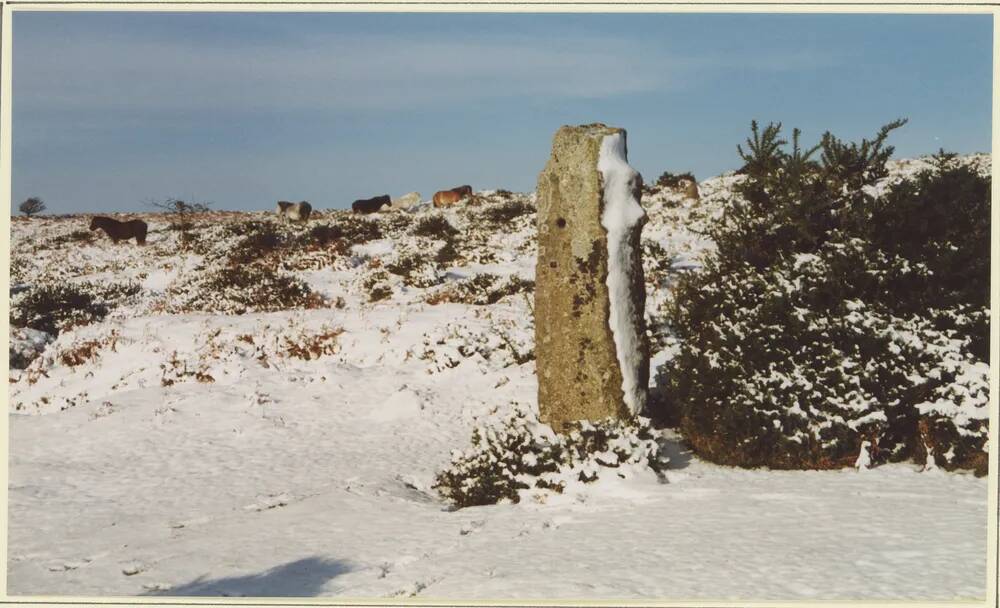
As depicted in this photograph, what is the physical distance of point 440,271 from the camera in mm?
20734

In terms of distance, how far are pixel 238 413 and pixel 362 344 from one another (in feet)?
10.5

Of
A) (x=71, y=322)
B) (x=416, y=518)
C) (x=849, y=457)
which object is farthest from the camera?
(x=71, y=322)

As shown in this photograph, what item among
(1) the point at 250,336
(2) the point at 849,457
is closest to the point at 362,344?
(1) the point at 250,336

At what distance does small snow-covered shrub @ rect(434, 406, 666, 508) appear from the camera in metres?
7.40

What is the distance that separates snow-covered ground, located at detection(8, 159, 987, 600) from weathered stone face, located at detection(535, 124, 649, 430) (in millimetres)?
994

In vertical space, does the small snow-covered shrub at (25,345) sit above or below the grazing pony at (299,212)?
below

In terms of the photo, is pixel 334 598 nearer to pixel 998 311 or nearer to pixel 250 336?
pixel 998 311

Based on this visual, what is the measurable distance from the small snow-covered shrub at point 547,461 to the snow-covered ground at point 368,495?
0.21m

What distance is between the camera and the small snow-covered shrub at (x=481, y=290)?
17.0 m

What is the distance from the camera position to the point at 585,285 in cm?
812

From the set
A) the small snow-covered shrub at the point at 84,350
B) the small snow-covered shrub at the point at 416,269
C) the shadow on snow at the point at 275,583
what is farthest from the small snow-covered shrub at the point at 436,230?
the shadow on snow at the point at 275,583

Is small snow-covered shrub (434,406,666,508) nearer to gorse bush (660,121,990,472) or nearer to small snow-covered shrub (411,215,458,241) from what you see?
gorse bush (660,121,990,472)

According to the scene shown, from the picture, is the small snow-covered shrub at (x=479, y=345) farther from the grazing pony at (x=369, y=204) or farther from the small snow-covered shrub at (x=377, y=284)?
the grazing pony at (x=369, y=204)

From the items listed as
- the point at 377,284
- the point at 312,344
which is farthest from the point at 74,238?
the point at 312,344
